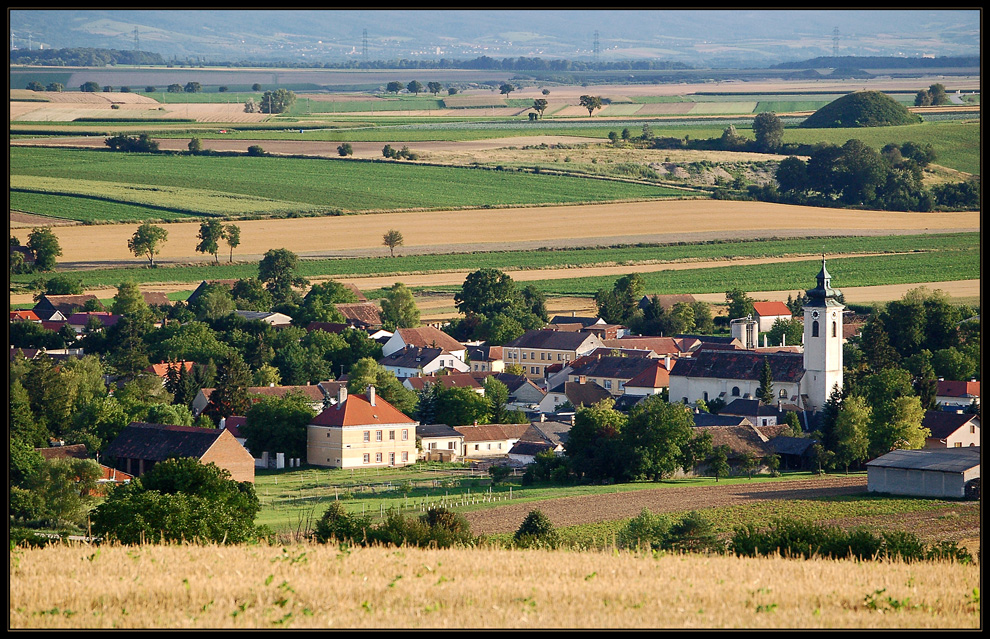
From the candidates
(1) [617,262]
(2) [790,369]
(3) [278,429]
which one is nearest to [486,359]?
(2) [790,369]

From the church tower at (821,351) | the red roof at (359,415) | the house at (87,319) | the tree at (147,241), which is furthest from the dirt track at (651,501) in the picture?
the tree at (147,241)

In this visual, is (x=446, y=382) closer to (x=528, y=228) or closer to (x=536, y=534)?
(x=536, y=534)

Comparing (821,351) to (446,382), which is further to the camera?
(446,382)

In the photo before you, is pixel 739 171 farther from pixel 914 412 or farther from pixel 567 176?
pixel 914 412

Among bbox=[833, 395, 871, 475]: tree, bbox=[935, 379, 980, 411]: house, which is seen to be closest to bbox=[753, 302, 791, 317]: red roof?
bbox=[935, 379, 980, 411]: house

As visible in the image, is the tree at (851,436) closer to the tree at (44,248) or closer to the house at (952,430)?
the house at (952,430)

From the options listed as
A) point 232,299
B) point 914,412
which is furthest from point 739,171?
point 914,412
